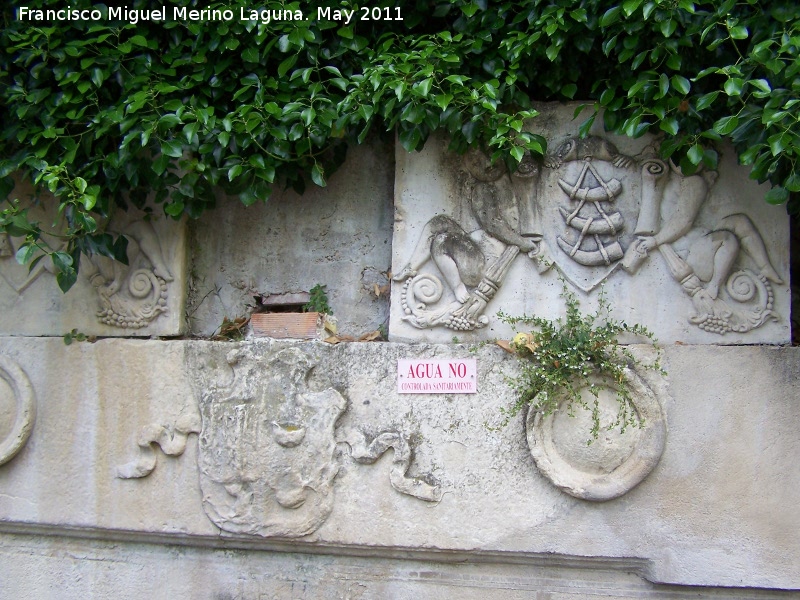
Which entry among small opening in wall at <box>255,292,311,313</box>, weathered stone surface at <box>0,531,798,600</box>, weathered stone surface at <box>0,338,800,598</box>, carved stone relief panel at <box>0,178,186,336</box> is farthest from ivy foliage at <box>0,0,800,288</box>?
weathered stone surface at <box>0,531,798,600</box>

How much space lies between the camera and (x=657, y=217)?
10.5 ft

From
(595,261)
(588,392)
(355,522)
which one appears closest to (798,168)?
(595,261)

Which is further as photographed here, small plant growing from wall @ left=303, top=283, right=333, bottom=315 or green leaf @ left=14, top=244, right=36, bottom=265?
small plant growing from wall @ left=303, top=283, right=333, bottom=315

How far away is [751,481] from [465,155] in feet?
5.50

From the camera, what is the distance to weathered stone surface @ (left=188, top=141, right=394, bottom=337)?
11.8 feet

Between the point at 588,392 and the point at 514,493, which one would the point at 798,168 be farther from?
the point at 514,493

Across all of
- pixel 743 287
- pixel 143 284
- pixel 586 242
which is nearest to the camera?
pixel 743 287

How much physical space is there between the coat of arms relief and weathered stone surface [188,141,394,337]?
35 centimetres

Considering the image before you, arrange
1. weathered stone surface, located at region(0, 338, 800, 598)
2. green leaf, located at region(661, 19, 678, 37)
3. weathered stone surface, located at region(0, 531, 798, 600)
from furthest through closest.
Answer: weathered stone surface, located at region(0, 531, 798, 600)
weathered stone surface, located at region(0, 338, 800, 598)
green leaf, located at region(661, 19, 678, 37)

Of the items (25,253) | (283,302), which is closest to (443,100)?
(283,302)

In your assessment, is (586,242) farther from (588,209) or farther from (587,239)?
(588,209)

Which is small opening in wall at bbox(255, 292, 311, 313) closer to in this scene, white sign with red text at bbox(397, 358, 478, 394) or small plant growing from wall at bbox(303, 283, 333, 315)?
small plant growing from wall at bbox(303, 283, 333, 315)

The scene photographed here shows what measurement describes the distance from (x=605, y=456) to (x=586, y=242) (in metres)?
0.85

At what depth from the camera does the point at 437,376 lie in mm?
3189
